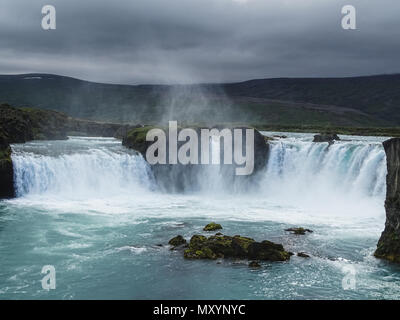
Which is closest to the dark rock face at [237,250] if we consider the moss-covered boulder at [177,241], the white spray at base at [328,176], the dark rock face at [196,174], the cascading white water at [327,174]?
the moss-covered boulder at [177,241]

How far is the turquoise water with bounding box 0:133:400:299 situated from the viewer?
61.8 feet

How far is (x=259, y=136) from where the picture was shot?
47.3 metres

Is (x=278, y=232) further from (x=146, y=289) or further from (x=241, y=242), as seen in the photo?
(x=146, y=289)

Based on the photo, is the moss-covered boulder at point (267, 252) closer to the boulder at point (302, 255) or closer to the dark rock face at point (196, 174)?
the boulder at point (302, 255)

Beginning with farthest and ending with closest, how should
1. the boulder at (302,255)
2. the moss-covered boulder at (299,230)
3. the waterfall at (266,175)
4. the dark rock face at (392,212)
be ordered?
1. the waterfall at (266,175)
2. the moss-covered boulder at (299,230)
3. the boulder at (302,255)
4. the dark rock face at (392,212)

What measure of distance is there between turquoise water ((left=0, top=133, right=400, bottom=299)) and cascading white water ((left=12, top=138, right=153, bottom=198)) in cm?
10

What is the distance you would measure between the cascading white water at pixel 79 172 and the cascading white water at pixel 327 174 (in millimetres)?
13553

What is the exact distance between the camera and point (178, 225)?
95.7ft

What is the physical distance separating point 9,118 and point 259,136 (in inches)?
1234

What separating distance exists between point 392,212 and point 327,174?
22.1 meters

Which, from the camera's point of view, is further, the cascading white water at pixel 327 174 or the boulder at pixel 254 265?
the cascading white water at pixel 327 174

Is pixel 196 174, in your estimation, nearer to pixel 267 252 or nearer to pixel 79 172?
pixel 79 172

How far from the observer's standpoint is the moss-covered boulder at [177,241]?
2416 cm
